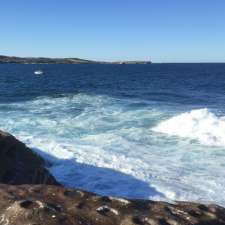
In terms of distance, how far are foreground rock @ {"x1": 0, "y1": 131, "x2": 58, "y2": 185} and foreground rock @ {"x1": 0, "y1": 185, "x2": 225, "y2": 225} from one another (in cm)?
444

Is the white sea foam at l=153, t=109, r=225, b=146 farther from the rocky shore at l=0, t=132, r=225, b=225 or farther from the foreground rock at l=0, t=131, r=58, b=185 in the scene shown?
the rocky shore at l=0, t=132, r=225, b=225

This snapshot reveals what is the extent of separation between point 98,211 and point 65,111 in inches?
940

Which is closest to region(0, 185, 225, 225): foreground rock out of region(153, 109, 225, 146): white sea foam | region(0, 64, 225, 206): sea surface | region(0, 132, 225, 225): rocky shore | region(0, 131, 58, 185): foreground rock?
region(0, 132, 225, 225): rocky shore

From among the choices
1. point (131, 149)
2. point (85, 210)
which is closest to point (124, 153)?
point (131, 149)

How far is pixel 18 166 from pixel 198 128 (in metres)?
13.6

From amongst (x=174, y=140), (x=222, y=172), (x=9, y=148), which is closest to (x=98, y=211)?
(x=9, y=148)

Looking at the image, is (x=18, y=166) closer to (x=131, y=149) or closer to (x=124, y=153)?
(x=124, y=153)

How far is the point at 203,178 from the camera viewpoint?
1277 centimetres

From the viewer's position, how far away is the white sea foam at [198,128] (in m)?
19.1

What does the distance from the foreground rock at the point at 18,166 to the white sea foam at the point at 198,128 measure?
10.1 metres

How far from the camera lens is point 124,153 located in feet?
51.1

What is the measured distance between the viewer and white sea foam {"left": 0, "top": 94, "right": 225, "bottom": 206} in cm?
1180

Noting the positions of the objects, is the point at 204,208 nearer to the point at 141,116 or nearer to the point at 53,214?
the point at 53,214

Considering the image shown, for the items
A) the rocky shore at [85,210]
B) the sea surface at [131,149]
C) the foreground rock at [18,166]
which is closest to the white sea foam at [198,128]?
the sea surface at [131,149]
